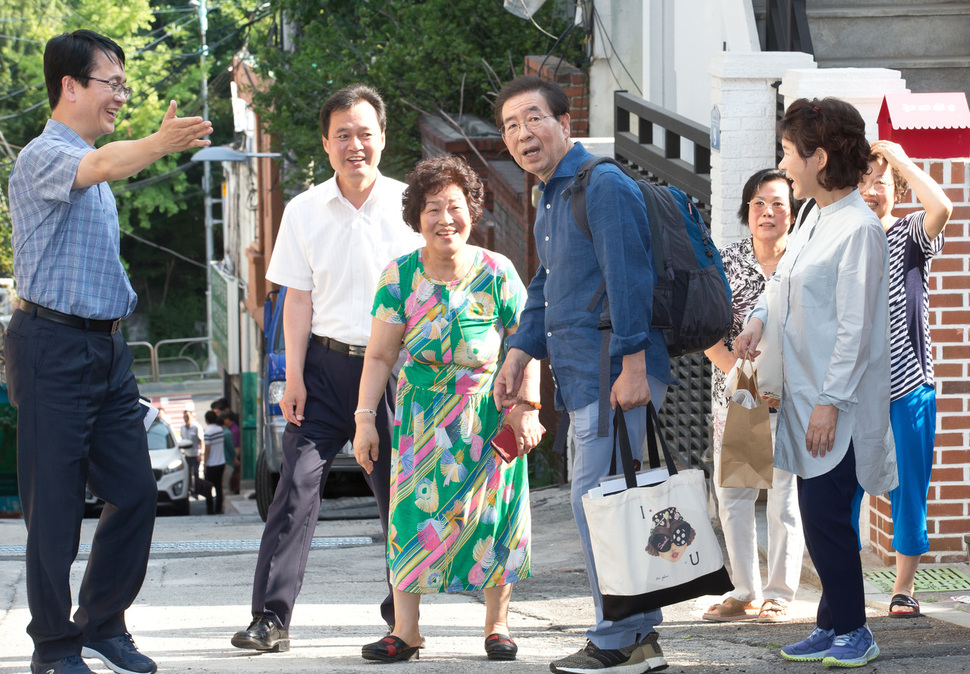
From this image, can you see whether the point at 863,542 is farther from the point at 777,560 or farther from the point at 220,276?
the point at 220,276

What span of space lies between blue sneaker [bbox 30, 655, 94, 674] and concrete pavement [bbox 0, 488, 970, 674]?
0.83ft

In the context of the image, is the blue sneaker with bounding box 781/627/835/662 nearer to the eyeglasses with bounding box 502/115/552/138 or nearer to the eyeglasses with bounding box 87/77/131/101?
the eyeglasses with bounding box 502/115/552/138

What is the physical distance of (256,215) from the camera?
99.6 ft

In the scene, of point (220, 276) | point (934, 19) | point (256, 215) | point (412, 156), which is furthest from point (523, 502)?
point (220, 276)

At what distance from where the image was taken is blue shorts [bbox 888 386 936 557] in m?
4.91

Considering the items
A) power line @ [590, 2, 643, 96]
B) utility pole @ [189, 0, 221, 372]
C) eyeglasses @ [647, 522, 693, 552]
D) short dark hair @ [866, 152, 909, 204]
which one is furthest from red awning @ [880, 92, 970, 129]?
utility pole @ [189, 0, 221, 372]

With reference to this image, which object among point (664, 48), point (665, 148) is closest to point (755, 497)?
point (665, 148)

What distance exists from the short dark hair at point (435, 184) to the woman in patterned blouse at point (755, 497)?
118 cm

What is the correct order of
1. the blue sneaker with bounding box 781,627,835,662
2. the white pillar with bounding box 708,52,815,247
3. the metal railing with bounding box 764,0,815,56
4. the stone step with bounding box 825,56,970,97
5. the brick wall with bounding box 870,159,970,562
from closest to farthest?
the blue sneaker with bounding box 781,627,835,662 < the brick wall with bounding box 870,159,970,562 < the white pillar with bounding box 708,52,815,247 < the metal railing with bounding box 764,0,815,56 < the stone step with bounding box 825,56,970,97

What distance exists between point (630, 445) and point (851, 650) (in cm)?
106

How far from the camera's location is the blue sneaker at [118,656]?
4.34 metres

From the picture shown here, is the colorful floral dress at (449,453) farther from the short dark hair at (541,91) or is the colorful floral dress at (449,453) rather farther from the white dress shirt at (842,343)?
the white dress shirt at (842,343)

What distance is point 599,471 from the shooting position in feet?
13.6

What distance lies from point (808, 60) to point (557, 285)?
10.7ft
